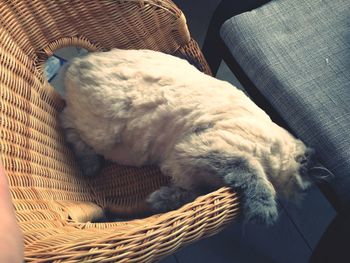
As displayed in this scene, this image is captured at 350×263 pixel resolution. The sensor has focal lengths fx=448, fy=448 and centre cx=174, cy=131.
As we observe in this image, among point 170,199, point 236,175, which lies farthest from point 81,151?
point 236,175

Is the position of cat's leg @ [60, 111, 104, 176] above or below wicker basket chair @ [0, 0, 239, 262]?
below

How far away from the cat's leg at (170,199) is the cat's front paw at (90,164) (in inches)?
8.4

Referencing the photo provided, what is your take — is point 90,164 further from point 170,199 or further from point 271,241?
point 271,241

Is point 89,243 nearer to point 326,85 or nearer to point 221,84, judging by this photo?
point 221,84

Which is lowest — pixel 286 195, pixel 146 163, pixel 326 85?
pixel 146 163

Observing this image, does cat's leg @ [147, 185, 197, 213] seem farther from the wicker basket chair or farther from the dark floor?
the dark floor

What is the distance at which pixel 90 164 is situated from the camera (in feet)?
3.55

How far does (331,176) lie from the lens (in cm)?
96

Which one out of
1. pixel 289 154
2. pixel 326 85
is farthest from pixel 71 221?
pixel 326 85

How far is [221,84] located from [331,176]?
0.31 m

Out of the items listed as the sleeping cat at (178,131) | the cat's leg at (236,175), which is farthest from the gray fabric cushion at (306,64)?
the cat's leg at (236,175)

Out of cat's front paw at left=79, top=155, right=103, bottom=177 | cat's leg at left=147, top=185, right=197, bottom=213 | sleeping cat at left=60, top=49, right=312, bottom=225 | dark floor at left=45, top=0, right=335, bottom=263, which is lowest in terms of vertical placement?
dark floor at left=45, top=0, right=335, bottom=263

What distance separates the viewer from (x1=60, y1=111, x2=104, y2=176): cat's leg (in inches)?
41.8

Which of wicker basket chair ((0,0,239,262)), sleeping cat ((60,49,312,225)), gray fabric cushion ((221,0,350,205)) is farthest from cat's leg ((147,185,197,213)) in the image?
gray fabric cushion ((221,0,350,205))
